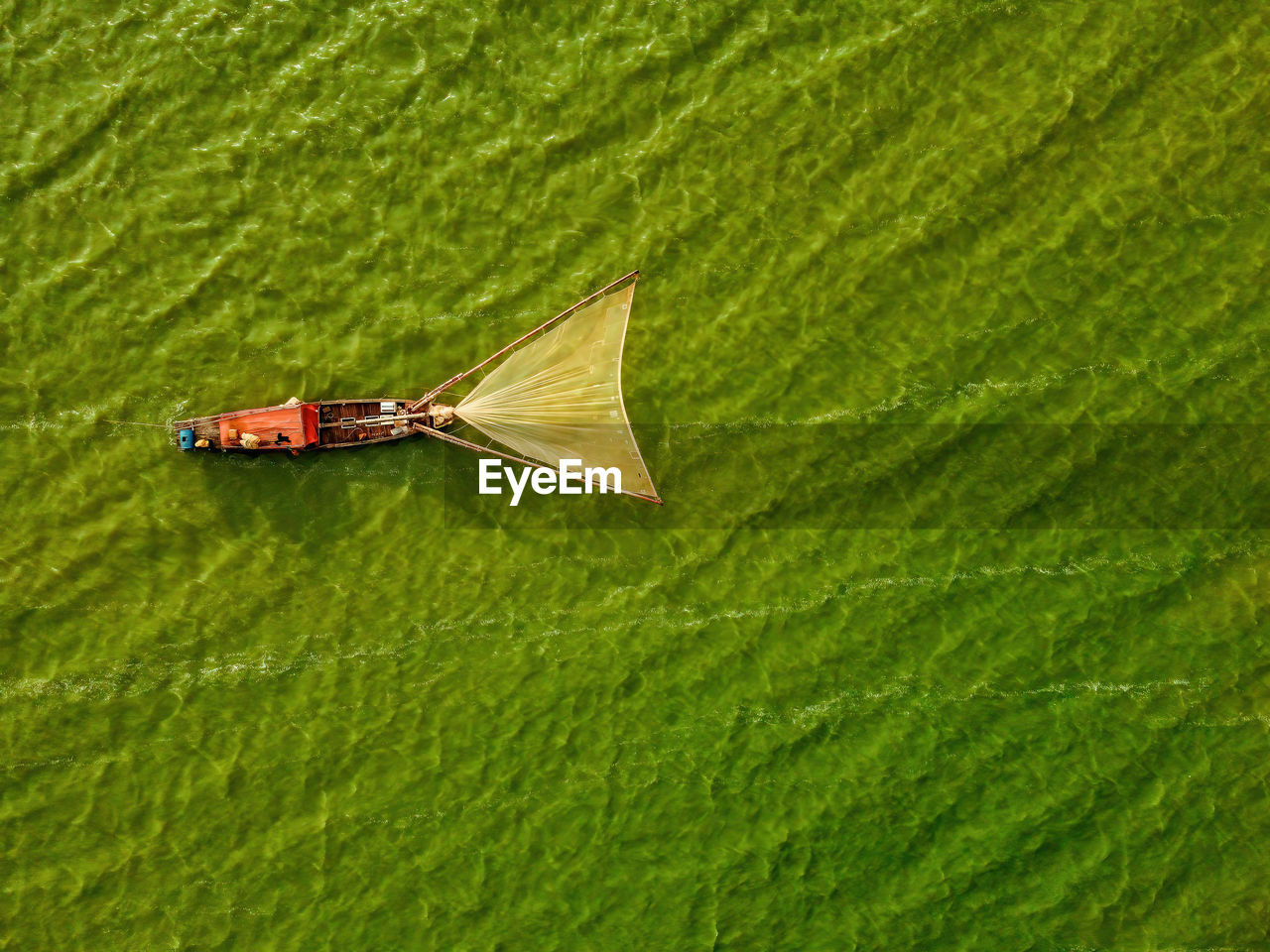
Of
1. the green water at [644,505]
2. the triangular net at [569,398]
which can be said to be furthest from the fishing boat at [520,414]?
the green water at [644,505]

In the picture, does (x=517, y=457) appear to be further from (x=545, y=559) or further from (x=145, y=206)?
(x=145, y=206)

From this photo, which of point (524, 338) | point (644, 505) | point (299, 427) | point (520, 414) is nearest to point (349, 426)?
point (299, 427)

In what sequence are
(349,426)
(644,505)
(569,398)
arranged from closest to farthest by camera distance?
1. (569,398)
2. (349,426)
3. (644,505)

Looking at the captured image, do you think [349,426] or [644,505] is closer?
[349,426]

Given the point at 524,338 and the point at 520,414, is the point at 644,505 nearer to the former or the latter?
the point at 520,414

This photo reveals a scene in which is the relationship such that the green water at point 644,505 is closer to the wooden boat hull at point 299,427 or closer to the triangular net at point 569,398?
the wooden boat hull at point 299,427

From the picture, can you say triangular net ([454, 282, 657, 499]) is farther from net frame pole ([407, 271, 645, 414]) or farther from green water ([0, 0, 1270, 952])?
green water ([0, 0, 1270, 952])

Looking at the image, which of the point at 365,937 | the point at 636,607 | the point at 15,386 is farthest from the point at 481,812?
the point at 15,386
